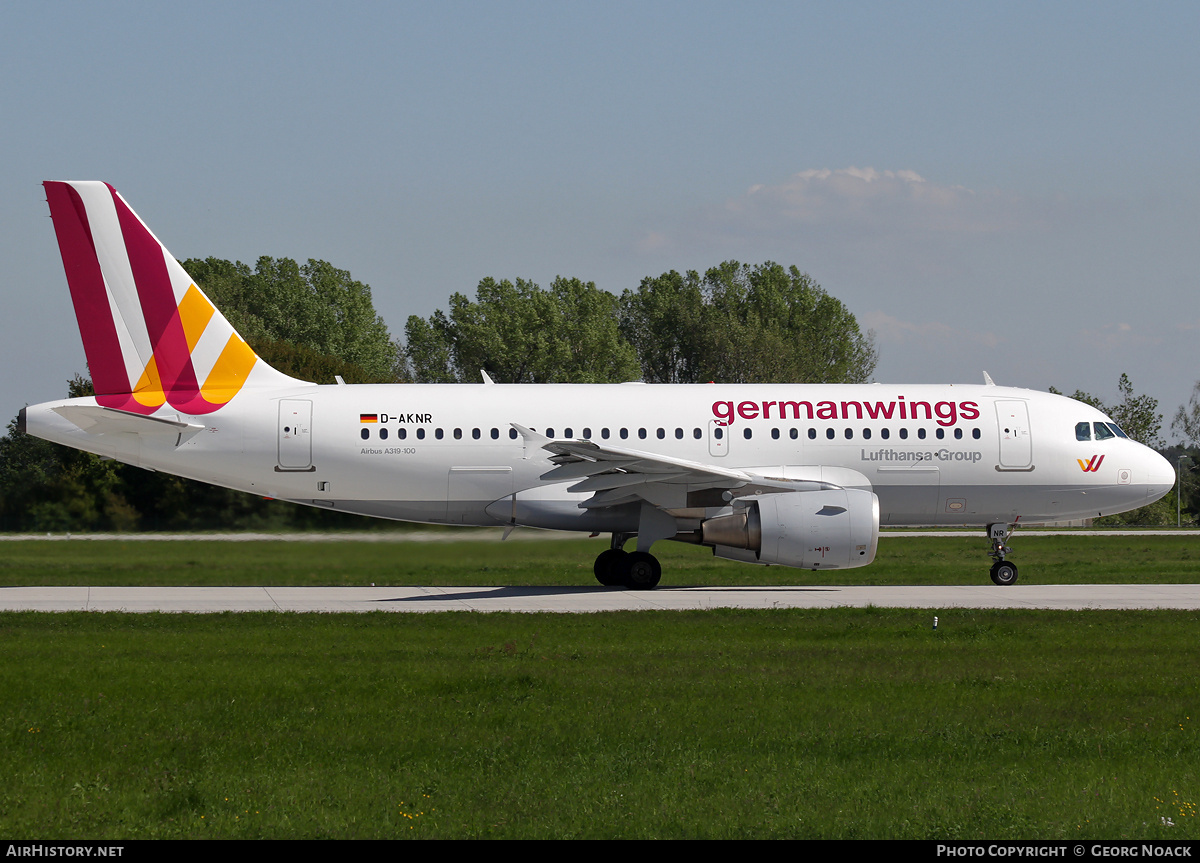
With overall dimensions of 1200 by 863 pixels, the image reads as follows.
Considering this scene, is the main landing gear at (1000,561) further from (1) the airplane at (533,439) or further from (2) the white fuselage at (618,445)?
(2) the white fuselage at (618,445)

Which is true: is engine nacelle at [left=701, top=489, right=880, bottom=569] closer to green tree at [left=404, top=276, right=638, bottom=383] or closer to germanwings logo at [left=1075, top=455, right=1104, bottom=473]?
germanwings logo at [left=1075, top=455, right=1104, bottom=473]

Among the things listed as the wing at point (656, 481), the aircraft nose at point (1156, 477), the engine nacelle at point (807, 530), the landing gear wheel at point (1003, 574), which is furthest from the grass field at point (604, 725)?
the aircraft nose at point (1156, 477)

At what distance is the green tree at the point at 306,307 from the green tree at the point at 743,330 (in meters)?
20.0

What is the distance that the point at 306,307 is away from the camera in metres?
75.2

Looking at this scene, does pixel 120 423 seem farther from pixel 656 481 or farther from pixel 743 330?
pixel 743 330

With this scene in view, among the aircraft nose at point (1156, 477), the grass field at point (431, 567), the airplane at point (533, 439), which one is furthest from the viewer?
the aircraft nose at point (1156, 477)

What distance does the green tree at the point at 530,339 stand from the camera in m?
75.6

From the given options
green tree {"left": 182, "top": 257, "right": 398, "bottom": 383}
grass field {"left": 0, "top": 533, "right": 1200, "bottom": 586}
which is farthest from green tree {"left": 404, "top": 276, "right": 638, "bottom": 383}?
grass field {"left": 0, "top": 533, "right": 1200, "bottom": 586}

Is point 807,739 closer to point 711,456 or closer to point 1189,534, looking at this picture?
point 711,456

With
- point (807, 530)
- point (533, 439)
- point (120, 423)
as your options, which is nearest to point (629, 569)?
point (533, 439)

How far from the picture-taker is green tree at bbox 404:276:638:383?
7562 centimetres

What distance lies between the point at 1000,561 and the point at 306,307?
57965 mm

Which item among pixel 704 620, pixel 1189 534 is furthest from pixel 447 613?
pixel 1189 534

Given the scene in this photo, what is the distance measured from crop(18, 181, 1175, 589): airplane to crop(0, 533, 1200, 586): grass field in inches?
30.8
